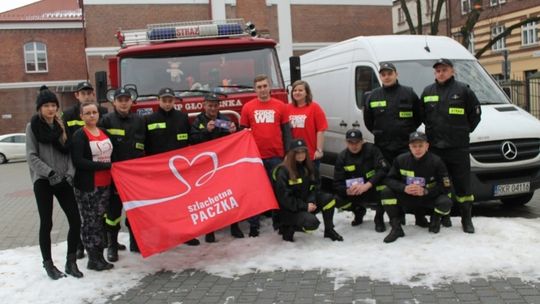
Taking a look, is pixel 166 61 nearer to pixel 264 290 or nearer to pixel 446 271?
pixel 264 290

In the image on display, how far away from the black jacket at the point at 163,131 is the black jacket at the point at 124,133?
0.62ft

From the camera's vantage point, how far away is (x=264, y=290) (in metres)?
5.39

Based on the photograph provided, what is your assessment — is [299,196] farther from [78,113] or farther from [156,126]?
[78,113]

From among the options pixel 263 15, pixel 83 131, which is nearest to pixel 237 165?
pixel 83 131

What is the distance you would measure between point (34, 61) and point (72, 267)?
127ft

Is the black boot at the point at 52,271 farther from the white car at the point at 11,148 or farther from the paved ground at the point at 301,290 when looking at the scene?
the white car at the point at 11,148

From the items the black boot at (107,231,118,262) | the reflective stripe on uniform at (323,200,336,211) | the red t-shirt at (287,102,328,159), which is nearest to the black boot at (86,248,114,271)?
the black boot at (107,231,118,262)

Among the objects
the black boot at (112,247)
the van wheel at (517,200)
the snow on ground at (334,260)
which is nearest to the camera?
the snow on ground at (334,260)

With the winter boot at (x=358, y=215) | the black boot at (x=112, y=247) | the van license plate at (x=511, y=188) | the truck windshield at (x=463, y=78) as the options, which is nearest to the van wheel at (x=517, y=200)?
the van license plate at (x=511, y=188)

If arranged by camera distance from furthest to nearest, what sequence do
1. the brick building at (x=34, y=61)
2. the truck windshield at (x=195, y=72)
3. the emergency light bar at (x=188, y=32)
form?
1. the brick building at (x=34, y=61)
2. the emergency light bar at (x=188, y=32)
3. the truck windshield at (x=195, y=72)

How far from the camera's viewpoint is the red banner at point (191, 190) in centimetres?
618

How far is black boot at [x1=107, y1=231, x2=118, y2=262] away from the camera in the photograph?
6.52 m

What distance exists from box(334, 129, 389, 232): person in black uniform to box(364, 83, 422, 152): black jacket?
225 mm

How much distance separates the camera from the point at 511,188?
25.7 feet
